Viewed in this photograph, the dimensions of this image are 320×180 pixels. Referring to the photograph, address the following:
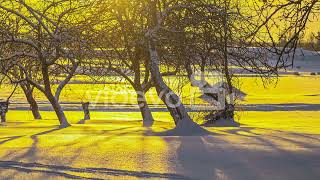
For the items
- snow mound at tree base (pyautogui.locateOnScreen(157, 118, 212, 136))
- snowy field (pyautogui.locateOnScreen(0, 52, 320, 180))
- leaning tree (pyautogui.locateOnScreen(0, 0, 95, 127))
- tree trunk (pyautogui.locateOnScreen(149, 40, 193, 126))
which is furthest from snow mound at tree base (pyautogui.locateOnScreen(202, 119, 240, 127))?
snowy field (pyautogui.locateOnScreen(0, 52, 320, 180))

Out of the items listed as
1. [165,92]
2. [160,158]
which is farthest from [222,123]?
[160,158]

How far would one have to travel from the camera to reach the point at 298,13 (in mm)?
8852

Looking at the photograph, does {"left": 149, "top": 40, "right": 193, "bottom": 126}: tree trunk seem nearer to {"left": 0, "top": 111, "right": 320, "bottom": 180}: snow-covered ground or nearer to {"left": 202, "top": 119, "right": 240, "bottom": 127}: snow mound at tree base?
{"left": 0, "top": 111, "right": 320, "bottom": 180}: snow-covered ground

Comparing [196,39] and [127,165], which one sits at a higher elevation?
[196,39]

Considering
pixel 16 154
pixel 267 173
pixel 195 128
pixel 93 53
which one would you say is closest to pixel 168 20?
pixel 93 53

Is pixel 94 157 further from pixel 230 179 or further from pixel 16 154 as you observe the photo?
pixel 230 179

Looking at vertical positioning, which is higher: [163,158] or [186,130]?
[186,130]

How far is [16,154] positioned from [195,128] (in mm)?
4759

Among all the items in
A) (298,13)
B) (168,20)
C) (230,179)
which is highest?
(168,20)

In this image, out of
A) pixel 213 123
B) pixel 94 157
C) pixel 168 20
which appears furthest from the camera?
pixel 213 123

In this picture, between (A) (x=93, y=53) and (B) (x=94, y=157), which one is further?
(A) (x=93, y=53)

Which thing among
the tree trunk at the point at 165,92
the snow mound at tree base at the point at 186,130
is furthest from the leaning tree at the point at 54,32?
the snow mound at tree base at the point at 186,130

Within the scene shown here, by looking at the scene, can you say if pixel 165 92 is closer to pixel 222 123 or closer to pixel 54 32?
pixel 54 32

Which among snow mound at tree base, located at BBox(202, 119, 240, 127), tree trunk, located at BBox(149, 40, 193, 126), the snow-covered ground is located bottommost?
the snow-covered ground
